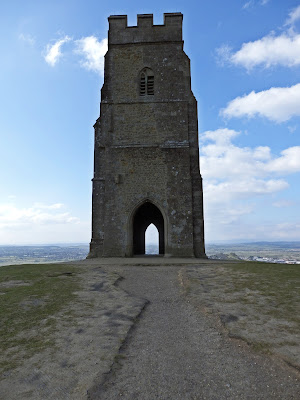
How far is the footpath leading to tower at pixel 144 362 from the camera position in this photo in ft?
11.8

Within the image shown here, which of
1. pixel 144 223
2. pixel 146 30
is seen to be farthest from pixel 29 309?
pixel 144 223

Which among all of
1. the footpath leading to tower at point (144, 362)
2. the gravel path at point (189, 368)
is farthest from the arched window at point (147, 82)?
the gravel path at point (189, 368)

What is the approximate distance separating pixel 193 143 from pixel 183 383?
53.1 ft

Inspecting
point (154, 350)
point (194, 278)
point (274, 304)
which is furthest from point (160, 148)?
point (154, 350)

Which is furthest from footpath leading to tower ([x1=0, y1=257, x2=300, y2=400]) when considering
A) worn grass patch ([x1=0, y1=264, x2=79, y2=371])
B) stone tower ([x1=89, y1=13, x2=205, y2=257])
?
stone tower ([x1=89, y1=13, x2=205, y2=257])

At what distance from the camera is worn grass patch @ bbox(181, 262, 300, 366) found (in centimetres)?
493

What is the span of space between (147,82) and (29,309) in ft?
53.6

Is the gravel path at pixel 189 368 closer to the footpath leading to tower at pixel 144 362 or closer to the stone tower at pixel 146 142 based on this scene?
the footpath leading to tower at pixel 144 362

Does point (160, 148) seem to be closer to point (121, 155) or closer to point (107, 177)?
point (121, 155)

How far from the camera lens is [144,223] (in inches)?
1001

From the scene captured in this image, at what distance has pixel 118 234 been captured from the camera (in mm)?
17734

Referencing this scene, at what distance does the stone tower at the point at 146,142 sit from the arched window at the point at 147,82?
0.06 m

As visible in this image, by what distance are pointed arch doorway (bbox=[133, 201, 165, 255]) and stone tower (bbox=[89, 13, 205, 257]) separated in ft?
13.2

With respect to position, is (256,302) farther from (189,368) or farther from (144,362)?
(144,362)
